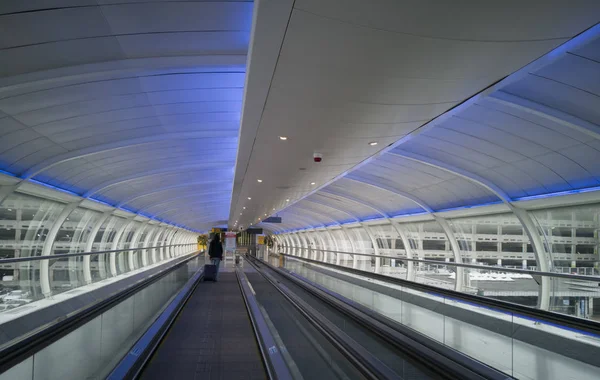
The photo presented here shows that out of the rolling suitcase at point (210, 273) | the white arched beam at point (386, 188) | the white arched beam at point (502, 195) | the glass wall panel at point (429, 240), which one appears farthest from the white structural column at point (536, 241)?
the rolling suitcase at point (210, 273)

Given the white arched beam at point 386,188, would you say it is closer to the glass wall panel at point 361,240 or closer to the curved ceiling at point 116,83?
the curved ceiling at point 116,83

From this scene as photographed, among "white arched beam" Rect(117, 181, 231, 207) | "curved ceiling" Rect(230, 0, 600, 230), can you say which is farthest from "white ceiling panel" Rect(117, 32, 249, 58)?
"white arched beam" Rect(117, 181, 231, 207)

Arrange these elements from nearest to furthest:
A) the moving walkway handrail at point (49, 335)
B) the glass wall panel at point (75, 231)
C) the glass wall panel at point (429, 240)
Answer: the moving walkway handrail at point (49, 335)
the glass wall panel at point (75, 231)
the glass wall panel at point (429, 240)

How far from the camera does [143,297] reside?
824cm

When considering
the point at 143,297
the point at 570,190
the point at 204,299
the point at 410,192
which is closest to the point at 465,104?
the point at 143,297

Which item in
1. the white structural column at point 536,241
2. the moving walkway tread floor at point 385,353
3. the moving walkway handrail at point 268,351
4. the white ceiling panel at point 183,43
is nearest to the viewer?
the moving walkway handrail at point 268,351

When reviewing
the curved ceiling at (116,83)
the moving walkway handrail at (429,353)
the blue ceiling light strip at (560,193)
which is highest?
the curved ceiling at (116,83)

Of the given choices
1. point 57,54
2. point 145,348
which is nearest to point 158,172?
point 57,54

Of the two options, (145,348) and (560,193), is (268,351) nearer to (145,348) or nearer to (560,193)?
(145,348)

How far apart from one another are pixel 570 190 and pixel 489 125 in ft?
14.4

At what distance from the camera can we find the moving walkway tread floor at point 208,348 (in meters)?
6.41

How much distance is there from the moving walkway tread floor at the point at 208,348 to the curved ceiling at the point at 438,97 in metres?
4.05

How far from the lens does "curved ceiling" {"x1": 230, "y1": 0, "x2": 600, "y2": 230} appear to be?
427 centimetres

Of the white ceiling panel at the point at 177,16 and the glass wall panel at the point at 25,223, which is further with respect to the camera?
the glass wall panel at the point at 25,223
